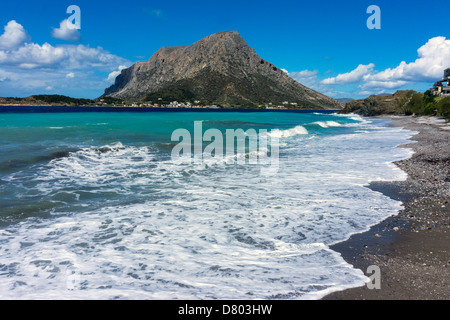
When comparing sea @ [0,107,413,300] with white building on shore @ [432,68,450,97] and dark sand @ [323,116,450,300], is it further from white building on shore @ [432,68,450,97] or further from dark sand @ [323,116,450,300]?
Result: white building on shore @ [432,68,450,97]

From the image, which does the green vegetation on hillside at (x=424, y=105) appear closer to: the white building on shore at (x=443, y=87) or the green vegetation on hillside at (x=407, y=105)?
the green vegetation on hillside at (x=407, y=105)

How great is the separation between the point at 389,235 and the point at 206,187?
23.4 feet

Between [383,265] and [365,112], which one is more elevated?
[365,112]

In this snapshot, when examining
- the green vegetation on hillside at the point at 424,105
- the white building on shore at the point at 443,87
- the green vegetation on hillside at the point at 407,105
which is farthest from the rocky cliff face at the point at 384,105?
the white building on shore at the point at 443,87

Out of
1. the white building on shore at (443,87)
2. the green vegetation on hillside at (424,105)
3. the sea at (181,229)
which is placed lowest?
the sea at (181,229)

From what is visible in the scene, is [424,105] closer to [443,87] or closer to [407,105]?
[407,105]

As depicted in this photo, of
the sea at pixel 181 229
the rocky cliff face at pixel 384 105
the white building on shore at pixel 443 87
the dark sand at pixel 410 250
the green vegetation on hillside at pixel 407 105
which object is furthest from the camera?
the white building on shore at pixel 443 87

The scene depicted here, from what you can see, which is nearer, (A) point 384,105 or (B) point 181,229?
(B) point 181,229

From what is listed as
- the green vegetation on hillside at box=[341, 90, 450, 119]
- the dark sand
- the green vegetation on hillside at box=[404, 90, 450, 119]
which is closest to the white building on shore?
the green vegetation on hillside at box=[341, 90, 450, 119]

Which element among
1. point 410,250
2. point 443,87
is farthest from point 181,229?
point 443,87

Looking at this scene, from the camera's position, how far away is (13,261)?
631 cm

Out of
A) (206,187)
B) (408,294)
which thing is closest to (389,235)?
(408,294)
